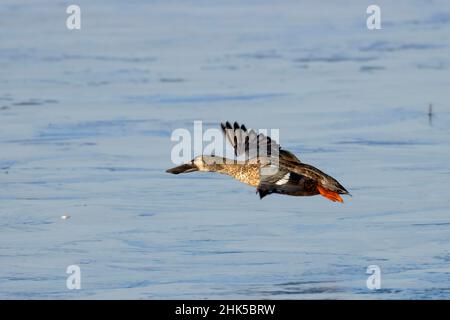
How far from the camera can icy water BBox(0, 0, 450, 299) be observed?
27.5 feet

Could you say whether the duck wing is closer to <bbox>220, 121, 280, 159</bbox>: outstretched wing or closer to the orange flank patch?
the orange flank patch

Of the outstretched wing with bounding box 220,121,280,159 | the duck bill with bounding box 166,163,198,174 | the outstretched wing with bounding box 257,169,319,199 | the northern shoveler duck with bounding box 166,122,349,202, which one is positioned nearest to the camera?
the outstretched wing with bounding box 257,169,319,199

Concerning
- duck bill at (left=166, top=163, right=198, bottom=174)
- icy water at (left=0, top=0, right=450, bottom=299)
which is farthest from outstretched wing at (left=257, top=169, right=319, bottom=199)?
duck bill at (left=166, top=163, right=198, bottom=174)

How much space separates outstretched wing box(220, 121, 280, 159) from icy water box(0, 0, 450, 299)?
452 mm

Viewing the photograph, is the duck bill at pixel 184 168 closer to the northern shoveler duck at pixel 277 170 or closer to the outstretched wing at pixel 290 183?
the northern shoveler duck at pixel 277 170

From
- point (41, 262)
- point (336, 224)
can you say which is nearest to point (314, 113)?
point (336, 224)

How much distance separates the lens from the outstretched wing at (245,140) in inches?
372

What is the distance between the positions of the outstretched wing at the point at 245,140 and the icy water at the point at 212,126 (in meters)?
0.45

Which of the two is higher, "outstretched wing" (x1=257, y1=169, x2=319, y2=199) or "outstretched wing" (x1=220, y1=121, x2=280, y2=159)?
"outstretched wing" (x1=220, y1=121, x2=280, y2=159)

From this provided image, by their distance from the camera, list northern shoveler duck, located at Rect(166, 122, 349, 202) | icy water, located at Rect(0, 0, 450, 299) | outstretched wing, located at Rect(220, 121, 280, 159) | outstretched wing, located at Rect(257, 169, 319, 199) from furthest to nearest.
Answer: outstretched wing, located at Rect(220, 121, 280, 159)
northern shoveler duck, located at Rect(166, 122, 349, 202)
outstretched wing, located at Rect(257, 169, 319, 199)
icy water, located at Rect(0, 0, 450, 299)

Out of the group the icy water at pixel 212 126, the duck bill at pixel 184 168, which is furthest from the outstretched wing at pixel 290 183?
the duck bill at pixel 184 168

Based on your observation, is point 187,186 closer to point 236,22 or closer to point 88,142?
point 88,142

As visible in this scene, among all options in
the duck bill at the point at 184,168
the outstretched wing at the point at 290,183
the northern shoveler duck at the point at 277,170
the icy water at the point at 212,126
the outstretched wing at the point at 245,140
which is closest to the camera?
the icy water at the point at 212,126

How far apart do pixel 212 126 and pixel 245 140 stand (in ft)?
9.28
